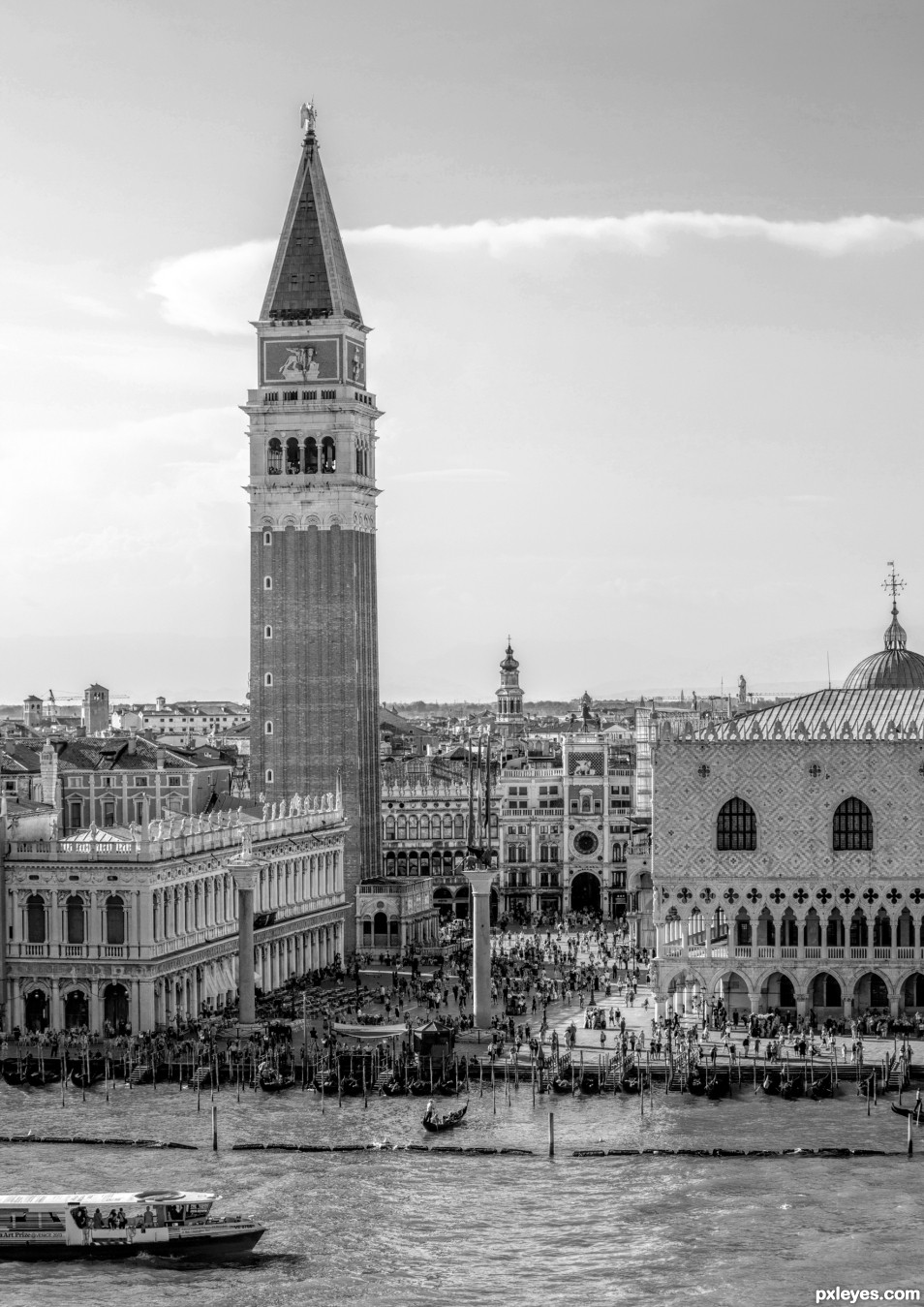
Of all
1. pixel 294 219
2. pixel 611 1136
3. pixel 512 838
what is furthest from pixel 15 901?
pixel 512 838

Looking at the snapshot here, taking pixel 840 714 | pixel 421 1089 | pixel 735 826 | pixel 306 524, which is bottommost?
pixel 421 1089

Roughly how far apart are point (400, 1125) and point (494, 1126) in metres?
2.39

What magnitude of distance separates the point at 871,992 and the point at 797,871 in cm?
420

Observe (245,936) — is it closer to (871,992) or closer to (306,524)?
(871,992)

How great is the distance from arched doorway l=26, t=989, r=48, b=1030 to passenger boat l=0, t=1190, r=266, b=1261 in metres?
23.9

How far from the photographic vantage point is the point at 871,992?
241 feet

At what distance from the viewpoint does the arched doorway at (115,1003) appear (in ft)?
242

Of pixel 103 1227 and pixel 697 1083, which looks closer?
pixel 103 1227

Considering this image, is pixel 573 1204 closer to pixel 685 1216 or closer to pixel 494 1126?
pixel 685 1216

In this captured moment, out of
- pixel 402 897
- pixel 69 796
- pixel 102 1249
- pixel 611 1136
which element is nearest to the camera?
pixel 102 1249

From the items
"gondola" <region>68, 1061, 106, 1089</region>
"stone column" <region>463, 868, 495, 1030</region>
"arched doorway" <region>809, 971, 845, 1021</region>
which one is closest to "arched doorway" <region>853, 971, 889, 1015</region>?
"arched doorway" <region>809, 971, 845, 1021</region>

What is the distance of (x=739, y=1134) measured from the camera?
5950 centimetres

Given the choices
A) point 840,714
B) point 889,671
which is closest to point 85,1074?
point 840,714

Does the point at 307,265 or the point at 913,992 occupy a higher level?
the point at 307,265
